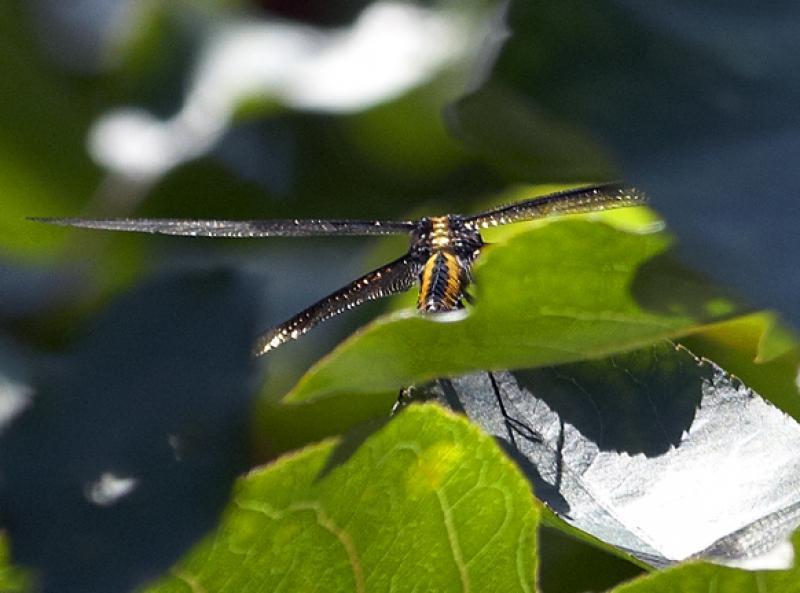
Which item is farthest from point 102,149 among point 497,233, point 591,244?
point 591,244

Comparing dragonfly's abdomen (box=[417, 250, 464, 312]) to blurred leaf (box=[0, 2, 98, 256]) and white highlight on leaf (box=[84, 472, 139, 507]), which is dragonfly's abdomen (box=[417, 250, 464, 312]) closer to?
white highlight on leaf (box=[84, 472, 139, 507])

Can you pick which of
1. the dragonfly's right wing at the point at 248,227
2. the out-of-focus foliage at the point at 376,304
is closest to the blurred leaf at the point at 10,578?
the out-of-focus foliage at the point at 376,304

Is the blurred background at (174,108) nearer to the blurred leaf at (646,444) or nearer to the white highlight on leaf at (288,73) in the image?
the white highlight on leaf at (288,73)

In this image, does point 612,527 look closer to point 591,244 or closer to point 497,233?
point 591,244

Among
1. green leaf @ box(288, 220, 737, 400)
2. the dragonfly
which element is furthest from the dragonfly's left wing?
green leaf @ box(288, 220, 737, 400)

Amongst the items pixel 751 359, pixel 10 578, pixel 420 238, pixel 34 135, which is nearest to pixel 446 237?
pixel 420 238

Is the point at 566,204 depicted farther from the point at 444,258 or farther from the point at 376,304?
the point at 376,304
